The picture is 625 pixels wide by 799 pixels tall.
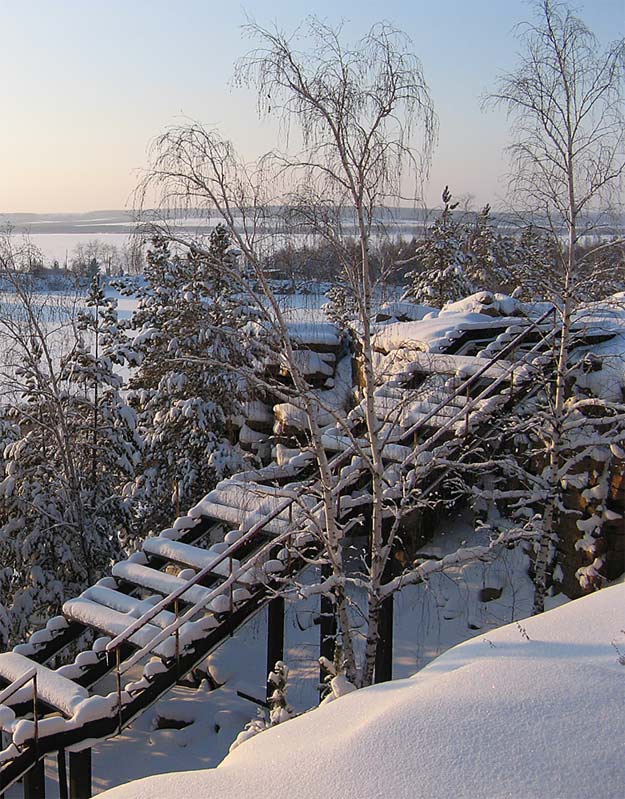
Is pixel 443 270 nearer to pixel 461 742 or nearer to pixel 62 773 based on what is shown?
pixel 62 773

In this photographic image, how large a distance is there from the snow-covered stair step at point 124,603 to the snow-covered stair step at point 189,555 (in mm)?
637

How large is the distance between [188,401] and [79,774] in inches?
365

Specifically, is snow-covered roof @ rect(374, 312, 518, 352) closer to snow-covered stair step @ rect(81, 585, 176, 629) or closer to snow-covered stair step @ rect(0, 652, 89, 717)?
snow-covered stair step @ rect(81, 585, 176, 629)

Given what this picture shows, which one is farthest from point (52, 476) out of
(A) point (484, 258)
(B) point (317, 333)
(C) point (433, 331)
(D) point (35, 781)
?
(A) point (484, 258)

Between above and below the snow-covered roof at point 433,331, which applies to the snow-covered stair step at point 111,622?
below

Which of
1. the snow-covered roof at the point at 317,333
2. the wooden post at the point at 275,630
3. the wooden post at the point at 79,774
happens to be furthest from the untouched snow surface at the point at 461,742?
the snow-covered roof at the point at 317,333

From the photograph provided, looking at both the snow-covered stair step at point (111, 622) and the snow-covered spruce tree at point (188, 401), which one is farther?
the snow-covered spruce tree at point (188, 401)

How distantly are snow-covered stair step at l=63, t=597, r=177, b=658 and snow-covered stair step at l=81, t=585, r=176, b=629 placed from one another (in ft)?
0.32

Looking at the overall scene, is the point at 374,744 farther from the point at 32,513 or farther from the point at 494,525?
the point at 32,513

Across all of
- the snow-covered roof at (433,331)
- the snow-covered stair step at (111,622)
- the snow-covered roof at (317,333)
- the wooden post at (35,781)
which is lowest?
the wooden post at (35,781)

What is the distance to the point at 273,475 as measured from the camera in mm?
12273

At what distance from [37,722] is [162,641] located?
1.71 m

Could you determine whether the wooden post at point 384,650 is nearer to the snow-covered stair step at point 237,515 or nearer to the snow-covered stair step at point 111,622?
the snow-covered stair step at point 237,515

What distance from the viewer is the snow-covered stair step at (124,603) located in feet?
34.1
